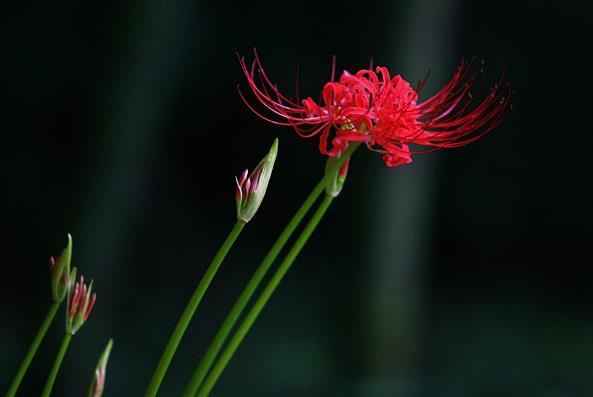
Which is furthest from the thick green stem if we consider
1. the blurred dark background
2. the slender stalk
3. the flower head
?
the blurred dark background

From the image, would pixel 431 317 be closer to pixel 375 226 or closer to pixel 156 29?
pixel 375 226

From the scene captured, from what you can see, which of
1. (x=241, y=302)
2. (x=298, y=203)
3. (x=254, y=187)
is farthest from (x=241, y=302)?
(x=298, y=203)

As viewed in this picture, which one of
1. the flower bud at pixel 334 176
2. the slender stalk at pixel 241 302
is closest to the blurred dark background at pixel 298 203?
the flower bud at pixel 334 176

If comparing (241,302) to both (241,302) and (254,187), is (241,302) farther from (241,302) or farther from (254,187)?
(254,187)

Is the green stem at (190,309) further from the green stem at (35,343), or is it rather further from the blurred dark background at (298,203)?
the blurred dark background at (298,203)

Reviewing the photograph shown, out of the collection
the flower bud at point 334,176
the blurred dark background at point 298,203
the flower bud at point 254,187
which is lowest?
the blurred dark background at point 298,203

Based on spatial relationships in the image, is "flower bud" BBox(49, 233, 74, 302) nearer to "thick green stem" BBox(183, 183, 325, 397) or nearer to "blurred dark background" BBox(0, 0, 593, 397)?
"thick green stem" BBox(183, 183, 325, 397)

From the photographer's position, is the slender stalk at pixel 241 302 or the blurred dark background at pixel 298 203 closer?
the slender stalk at pixel 241 302

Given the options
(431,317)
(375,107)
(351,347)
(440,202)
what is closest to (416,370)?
(351,347)
